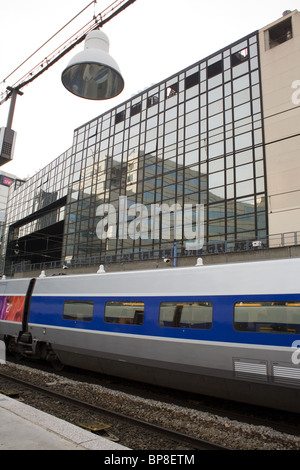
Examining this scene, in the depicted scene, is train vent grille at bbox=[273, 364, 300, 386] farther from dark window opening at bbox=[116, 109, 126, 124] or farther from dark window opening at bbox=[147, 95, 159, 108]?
dark window opening at bbox=[116, 109, 126, 124]

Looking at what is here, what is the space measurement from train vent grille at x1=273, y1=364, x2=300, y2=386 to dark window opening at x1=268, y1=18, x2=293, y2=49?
2770 cm

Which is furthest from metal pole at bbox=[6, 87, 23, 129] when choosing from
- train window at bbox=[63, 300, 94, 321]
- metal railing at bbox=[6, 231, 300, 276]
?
metal railing at bbox=[6, 231, 300, 276]

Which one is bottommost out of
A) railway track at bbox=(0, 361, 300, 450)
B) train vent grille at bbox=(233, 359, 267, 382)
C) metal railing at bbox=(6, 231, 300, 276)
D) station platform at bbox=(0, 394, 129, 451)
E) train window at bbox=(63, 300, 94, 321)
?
railway track at bbox=(0, 361, 300, 450)

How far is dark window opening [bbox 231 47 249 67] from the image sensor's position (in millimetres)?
28217

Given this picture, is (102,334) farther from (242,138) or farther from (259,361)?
(242,138)

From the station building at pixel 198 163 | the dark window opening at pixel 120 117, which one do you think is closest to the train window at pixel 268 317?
the station building at pixel 198 163

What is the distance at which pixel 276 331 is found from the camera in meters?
6.41

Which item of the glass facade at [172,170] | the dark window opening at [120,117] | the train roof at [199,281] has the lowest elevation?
the train roof at [199,281]

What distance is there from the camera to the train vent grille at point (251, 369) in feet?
20.9

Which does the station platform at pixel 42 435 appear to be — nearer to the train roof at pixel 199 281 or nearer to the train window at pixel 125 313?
the train window at pixel 125 313

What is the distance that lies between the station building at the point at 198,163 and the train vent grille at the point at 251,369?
14011mm

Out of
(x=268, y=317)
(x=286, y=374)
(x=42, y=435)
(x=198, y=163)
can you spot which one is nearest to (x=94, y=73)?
(x=42, y=435)

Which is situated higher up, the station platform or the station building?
the station building
